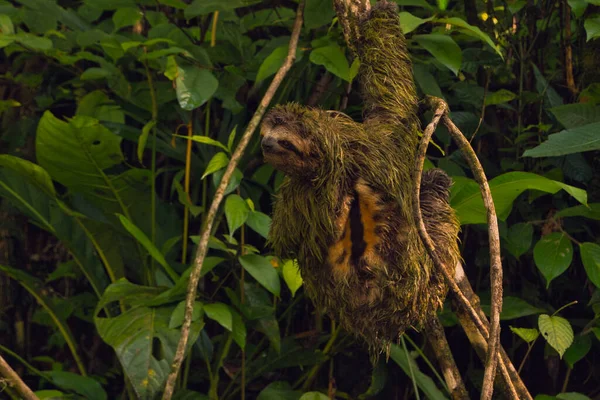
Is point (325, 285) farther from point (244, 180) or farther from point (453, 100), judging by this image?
point (453, 100)

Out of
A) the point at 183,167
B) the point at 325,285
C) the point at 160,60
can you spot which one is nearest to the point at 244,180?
the point at 183,167

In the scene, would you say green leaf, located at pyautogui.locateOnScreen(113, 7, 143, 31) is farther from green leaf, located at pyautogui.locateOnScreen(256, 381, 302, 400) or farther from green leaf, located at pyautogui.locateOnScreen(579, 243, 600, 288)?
green leaf, located at pyautogui.locateOnScreen(579, 243, 600, 288)

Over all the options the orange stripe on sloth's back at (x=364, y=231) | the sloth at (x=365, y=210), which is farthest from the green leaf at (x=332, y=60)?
the orange stripe on sloth's back at (x=364, y=231)

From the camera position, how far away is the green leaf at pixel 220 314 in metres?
1.65

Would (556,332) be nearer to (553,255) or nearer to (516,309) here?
(553,255)

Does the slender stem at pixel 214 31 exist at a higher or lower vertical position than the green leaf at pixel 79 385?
higher

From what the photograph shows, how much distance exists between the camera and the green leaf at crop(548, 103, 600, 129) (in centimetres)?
187

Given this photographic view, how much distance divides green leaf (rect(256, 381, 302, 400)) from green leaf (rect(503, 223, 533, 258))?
67 centimetres

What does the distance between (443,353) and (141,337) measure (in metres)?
0.76

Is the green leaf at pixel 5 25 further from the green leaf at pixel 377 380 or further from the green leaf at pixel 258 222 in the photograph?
the green leaf at pixel 377 380

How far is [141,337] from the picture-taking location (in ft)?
5.53

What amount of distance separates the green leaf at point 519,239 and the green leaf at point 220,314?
2.39 ft

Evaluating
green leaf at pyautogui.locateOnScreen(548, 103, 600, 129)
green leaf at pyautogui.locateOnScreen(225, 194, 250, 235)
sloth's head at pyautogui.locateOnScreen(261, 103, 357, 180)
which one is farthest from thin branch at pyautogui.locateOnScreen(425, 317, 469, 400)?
green leaf at pyautogui.locateOnScreen(548, 103, 600, 129)

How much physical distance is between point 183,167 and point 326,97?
1.76 feet
